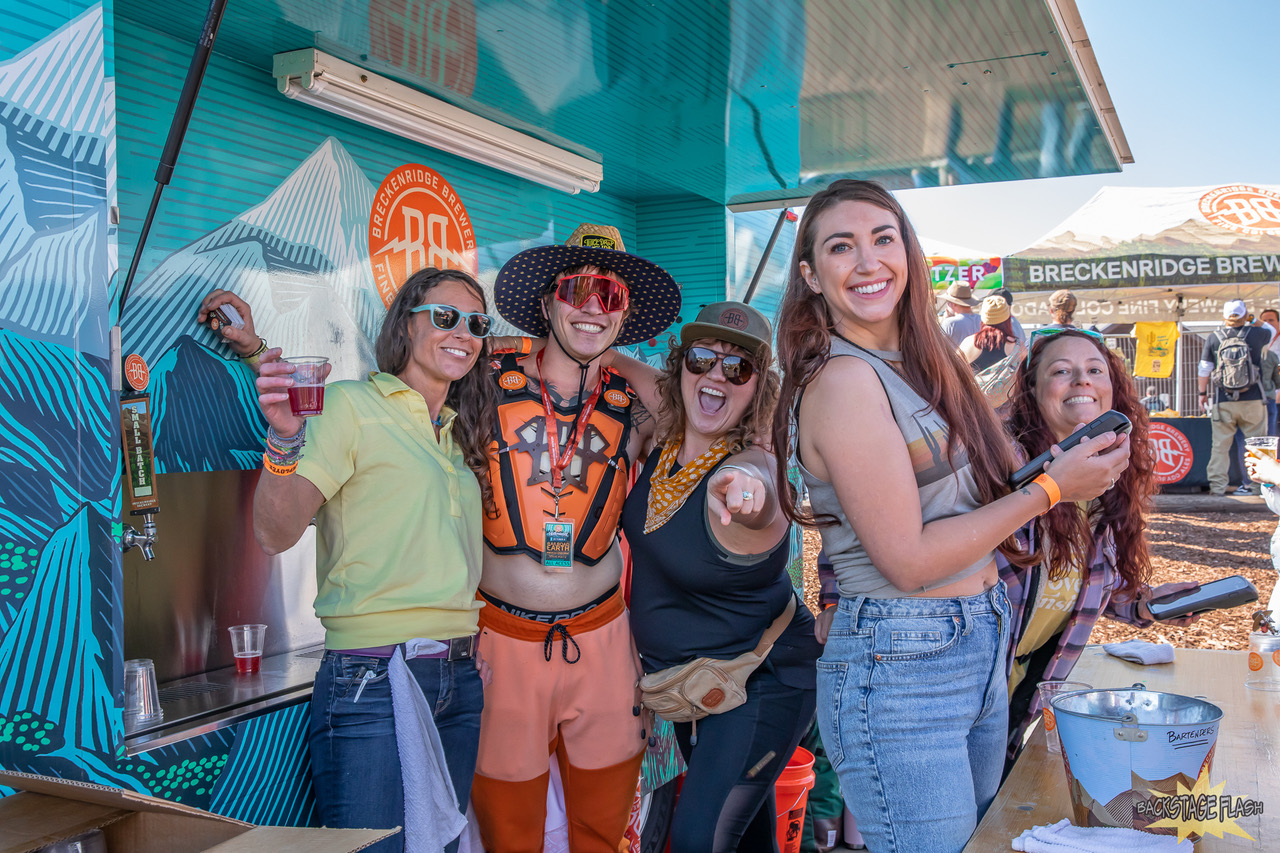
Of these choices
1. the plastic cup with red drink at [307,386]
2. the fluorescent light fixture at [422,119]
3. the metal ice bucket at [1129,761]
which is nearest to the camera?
the metal ice bucket at [1129,761]

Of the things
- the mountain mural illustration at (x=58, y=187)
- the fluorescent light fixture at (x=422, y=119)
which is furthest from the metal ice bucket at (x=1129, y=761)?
the fluorescent light fixture at (x=422, y=119)

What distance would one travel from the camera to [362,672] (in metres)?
2.36

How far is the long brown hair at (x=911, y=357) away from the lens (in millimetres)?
1789

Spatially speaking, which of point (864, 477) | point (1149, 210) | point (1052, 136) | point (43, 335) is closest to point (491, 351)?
point (43, 335)

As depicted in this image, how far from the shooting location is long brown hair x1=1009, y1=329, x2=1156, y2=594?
2.40 m

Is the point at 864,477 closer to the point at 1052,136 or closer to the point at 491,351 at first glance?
the point at 491,351

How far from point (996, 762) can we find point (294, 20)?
284cm

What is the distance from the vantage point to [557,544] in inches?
108

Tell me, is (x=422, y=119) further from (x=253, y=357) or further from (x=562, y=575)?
(x=562, y=575)

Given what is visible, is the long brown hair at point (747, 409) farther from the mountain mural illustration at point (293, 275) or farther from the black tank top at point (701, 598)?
the mountain mural illustration at point (293, 275)

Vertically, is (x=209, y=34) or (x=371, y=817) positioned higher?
(x=209, y=34)

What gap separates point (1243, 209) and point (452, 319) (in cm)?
1099

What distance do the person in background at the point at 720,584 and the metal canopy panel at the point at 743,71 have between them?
1.04m

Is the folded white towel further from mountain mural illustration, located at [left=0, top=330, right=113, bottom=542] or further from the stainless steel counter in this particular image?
mountain mural illustration, located at [left=0, top=330, right=113, bottom=542]
